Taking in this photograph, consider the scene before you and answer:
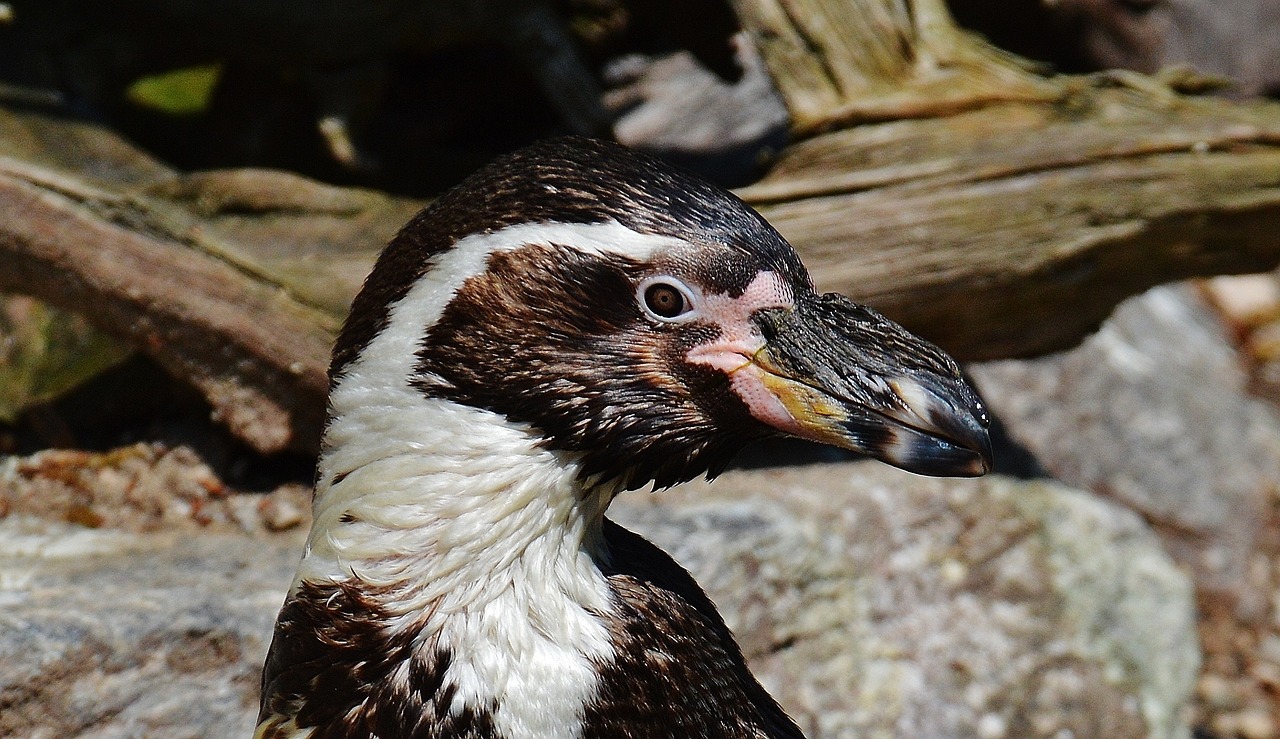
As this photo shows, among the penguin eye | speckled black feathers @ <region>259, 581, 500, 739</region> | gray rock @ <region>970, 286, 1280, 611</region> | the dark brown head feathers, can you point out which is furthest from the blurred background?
the penguin eye

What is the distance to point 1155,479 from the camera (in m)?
5.11

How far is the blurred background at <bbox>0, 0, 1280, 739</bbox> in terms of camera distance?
132 inches

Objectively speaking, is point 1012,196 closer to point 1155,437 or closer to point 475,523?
point 1155,437

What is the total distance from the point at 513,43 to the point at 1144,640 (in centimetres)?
277

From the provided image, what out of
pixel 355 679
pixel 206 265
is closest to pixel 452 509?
pixel 355 679

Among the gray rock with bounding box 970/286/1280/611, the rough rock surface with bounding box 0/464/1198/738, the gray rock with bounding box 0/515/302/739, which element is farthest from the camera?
the gray rock with bounding box 970/286/1280/611

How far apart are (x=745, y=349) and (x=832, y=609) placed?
2.00 metres

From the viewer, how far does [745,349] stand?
1931 millimetres

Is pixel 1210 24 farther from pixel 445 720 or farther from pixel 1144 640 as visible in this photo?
pixel 445 720

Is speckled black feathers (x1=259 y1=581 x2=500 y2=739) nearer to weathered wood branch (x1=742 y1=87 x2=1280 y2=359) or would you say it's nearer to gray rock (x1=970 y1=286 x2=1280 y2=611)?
weathered wood branch (x1=742 y1=87 x2=1280 y2=359)

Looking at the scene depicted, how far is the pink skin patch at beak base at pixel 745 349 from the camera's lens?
75.4 inches

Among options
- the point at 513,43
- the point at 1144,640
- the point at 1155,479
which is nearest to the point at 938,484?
the point at 1144,640

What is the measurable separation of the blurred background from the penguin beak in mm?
1606

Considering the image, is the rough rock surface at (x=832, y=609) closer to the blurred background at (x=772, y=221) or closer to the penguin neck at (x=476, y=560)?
the blurred background at (x=772, y=221)
